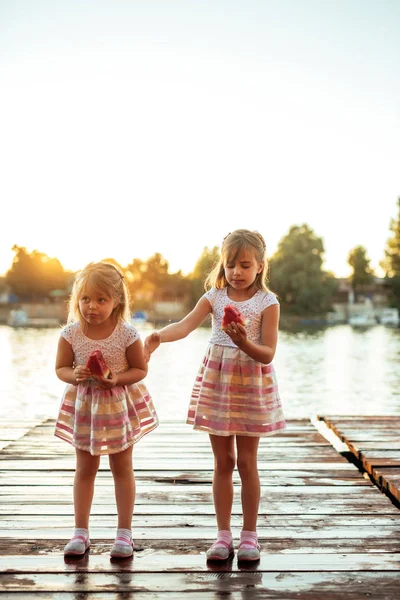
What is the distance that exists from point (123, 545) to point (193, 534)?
1.63 ft

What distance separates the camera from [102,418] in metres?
3.08

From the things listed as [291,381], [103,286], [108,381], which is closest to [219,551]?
[108,381]

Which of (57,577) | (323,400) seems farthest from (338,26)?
(57,577)

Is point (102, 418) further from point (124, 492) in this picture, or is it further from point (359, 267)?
point (359, 267)

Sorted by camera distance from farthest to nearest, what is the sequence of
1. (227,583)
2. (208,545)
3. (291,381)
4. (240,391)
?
(291,381) → (208,545) → (240,391) → (227,583)

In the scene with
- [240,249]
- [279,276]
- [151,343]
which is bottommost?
[151,343]

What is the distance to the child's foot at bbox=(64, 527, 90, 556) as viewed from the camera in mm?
3102

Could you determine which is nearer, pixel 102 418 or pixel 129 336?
pixel 102 418

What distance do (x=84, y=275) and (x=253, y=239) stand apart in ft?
2.65

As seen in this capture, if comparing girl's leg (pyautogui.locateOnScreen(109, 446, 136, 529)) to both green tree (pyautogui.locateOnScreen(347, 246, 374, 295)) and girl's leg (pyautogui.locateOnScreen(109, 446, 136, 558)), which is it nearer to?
girl's leg (pyautogui.locateOnScreen(109, 446, 136, 558))

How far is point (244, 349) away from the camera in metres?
3.00

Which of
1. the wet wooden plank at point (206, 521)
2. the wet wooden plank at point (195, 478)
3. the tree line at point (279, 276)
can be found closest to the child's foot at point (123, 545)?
the wet wooden plank at point (206, 521)

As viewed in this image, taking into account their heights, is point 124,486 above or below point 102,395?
below

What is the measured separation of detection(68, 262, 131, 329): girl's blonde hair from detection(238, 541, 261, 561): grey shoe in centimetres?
118
